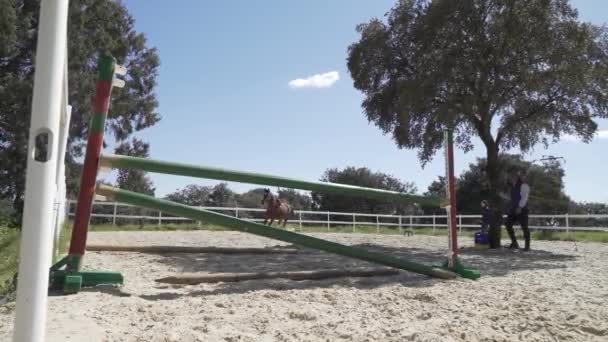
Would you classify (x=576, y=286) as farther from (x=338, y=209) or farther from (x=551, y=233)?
(x=338, y=209)

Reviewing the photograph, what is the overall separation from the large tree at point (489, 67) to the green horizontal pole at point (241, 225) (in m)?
6.56

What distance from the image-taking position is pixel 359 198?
5591cm

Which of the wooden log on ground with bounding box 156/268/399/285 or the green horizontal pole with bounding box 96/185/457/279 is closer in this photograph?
the green horizontal pole with bounding box 96/185/457/279

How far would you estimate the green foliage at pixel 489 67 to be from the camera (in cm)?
1027

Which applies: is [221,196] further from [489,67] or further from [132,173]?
[489,67]

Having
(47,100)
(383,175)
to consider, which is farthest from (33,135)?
(383,175)

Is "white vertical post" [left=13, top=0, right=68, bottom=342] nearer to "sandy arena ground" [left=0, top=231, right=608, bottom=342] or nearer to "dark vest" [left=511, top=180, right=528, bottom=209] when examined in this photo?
"sandy arena ground" [left=0, top=231, right=608, bottom=342]

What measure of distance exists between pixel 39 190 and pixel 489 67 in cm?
1038

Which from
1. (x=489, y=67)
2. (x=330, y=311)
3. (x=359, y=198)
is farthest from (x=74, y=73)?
(x=359, y=198)

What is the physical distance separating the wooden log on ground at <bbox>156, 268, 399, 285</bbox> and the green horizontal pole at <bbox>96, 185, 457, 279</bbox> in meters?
0.26

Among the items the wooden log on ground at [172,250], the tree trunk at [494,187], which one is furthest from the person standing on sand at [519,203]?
the wooden log on ground at [172,250]

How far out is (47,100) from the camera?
159 cm

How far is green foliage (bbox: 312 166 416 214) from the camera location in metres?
52.9

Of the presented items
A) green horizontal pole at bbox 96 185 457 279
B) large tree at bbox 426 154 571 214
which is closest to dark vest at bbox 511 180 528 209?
green horizontal pole at bbox 96 185 457 279
